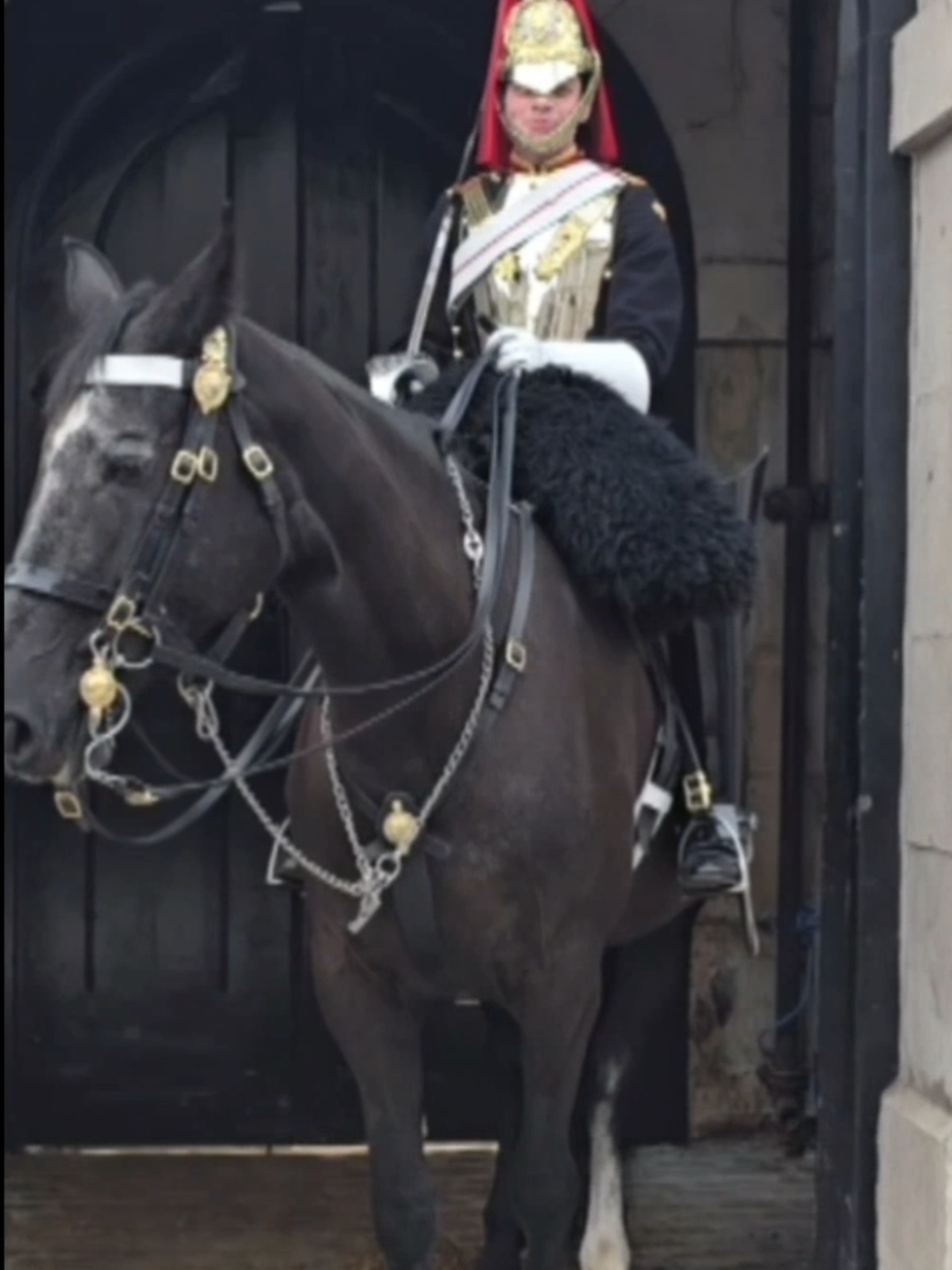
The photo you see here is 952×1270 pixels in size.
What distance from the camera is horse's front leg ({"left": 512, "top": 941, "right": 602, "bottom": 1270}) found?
18.7 feet

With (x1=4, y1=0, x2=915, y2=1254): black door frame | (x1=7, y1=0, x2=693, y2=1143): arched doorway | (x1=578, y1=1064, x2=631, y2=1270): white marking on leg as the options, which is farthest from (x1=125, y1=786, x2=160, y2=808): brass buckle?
(x1=7, y1=0, x2=693, y2=1143): arched doorway

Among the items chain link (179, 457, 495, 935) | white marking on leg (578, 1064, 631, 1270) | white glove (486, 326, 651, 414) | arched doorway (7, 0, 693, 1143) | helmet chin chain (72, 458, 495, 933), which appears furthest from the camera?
arched doorway (7, 0, 693, 1143)

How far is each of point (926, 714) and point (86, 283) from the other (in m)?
1.64

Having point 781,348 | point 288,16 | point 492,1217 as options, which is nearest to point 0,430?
point 288,16

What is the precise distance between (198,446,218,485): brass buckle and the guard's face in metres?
1.58

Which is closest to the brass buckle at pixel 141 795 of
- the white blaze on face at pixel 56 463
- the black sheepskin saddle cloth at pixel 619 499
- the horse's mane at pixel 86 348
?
the white blaze on face at pixel 56 463

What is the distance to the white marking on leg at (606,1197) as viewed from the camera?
6867 mm

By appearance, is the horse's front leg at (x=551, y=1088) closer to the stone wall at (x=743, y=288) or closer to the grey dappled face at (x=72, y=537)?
the grey dappled face at (x=72, y=537)

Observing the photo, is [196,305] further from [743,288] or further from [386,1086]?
[743,288]

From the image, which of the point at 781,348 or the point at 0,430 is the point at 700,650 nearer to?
the point at 781,348

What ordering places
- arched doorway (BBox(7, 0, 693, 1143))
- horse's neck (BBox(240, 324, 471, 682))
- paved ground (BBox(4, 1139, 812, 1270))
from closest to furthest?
horse's neck (BBox(240, 324, 471, 682)), paved ground (BBox(4, 1139, 812, 1270)), arched doorway (BBox(7, 0, 693, 1143))

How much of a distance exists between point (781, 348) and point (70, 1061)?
2.42 meters

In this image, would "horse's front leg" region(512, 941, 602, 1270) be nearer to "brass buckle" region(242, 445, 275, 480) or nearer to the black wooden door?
"brass buckle" region(242, 445, 275, 480)

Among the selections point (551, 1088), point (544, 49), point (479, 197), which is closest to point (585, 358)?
point (479, 197)
